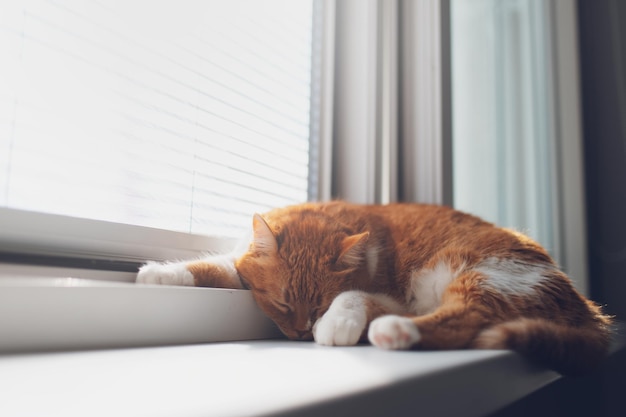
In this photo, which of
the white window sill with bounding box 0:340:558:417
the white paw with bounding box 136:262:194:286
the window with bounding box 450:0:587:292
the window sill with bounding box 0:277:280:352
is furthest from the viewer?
the window with bounding box 450:0:587:292

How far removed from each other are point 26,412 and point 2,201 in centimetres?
58

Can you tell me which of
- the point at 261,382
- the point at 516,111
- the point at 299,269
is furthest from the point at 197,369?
the point at 516,111

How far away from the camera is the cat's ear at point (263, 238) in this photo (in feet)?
3.58

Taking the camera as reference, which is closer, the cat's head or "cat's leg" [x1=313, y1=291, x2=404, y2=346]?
"cat's leg" [x1=313, y1=291, x2=404, y2=346]

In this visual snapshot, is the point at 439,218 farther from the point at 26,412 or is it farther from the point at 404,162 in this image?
the point at 26,412

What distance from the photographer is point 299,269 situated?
1108 millimetres

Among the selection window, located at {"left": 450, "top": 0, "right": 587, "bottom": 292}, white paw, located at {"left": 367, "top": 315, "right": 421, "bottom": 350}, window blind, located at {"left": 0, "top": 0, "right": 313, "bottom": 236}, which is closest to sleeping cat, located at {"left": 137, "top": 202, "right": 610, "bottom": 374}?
white paw, located at {"left": 367, "top": 315, "right": 421, "bottom": 350}

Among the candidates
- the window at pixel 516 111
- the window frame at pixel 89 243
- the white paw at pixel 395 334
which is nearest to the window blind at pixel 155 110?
the window frame at pixel 89 243

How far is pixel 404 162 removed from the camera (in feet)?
5.55

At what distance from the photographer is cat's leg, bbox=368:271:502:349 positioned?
2.55 ft

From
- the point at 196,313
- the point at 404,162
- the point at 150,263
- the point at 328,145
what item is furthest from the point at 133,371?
the point at 404,162

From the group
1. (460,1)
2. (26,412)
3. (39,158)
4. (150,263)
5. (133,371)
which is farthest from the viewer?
(460,1)

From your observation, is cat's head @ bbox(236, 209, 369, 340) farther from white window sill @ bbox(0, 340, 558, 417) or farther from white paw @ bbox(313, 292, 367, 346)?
white window sill @ bbox(0, 340, 558, 417)

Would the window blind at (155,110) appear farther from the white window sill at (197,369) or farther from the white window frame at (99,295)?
the white window sill at (197,369)
